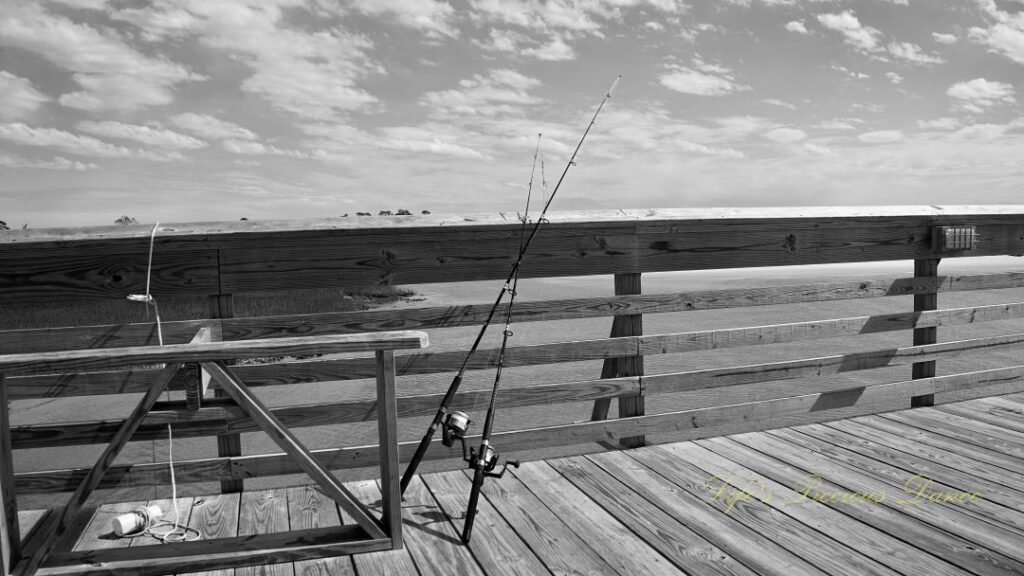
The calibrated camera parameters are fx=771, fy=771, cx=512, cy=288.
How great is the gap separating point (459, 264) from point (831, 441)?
6.69ft

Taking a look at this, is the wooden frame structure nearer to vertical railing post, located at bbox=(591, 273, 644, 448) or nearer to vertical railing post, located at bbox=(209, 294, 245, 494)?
vertical railing post, located at bbox=(209, 294, 245, 494)

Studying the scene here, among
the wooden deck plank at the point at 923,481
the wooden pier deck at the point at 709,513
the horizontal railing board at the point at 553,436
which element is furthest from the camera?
the horizontal railing board at the point at 553,436

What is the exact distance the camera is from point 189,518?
292 cm

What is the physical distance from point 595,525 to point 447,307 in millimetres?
1102

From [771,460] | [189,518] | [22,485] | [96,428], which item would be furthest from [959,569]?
[22,485]

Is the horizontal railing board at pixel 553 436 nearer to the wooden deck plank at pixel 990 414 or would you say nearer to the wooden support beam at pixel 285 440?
the wooden deck plank at pixel 990 414

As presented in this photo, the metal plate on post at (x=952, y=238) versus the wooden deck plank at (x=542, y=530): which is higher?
the metal plate on post at (x=952, y=238)

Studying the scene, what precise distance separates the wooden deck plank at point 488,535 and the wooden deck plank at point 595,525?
0.22 meters

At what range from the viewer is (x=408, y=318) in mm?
3225

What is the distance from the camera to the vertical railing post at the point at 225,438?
10.0 ft

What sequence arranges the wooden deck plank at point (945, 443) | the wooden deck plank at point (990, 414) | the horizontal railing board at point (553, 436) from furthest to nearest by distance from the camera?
the wooden deck plank at point (990, 414) < the wooden deck plank at point (945, 443) < the horizontal railing board at point (553, 436)

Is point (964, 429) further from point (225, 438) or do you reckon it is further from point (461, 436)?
point (225, 438)

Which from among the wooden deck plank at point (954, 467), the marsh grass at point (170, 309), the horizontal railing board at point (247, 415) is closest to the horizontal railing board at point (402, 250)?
the horizontal railing board at point (247, 415)

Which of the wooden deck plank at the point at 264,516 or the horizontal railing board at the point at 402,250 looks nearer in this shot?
the wooden deck plank at the point at 264,516
